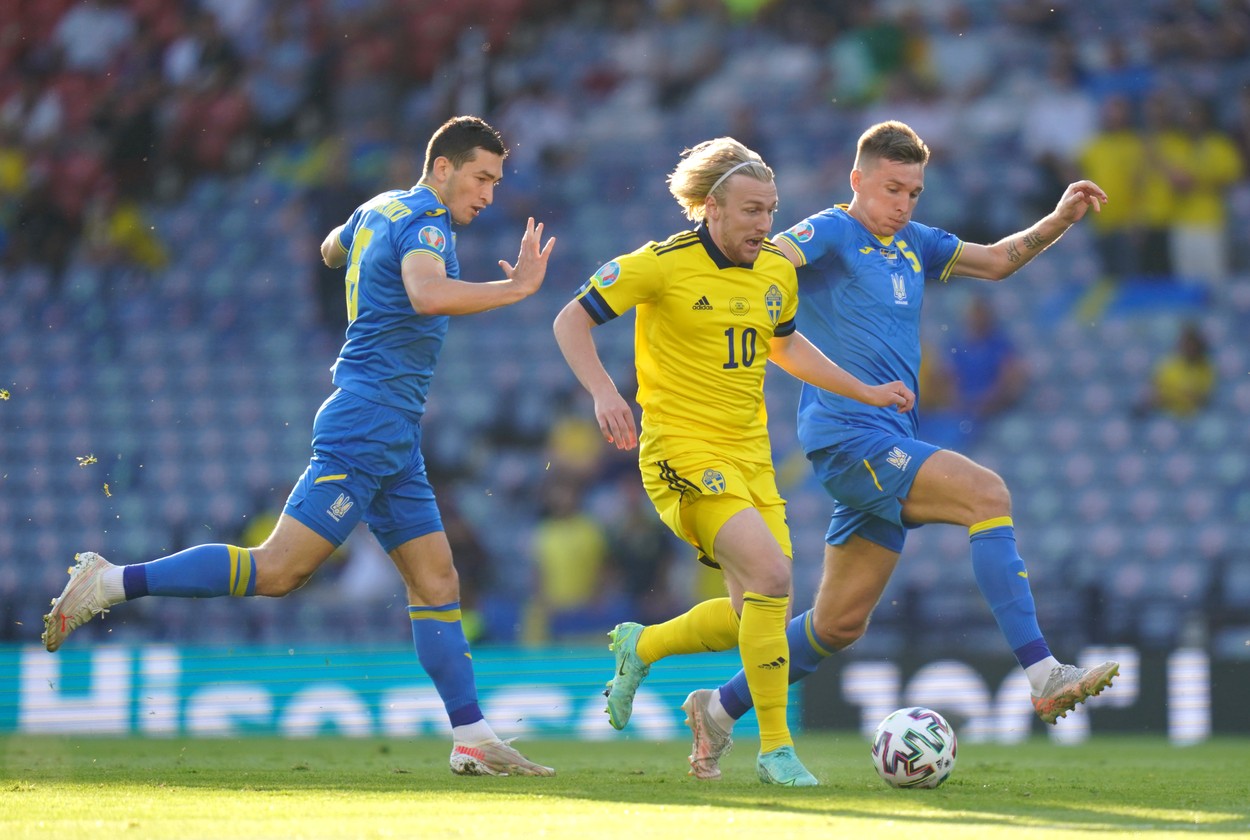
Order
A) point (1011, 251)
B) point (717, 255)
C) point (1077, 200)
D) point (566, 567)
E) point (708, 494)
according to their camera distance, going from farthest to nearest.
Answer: point (566, 567), point (1011, 251), point (1077, 200), point (717, 255), point (708, 494)

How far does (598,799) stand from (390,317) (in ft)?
6.05

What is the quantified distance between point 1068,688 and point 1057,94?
30.4 feet

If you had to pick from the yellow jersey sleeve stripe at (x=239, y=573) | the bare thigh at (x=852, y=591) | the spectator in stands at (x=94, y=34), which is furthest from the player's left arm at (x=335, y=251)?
the spectator in stands at (x=94, y=34)

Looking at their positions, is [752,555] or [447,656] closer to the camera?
[752,555]

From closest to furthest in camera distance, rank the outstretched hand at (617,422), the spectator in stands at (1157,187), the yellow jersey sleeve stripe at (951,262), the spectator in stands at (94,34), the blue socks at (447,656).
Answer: the outstretched hand at (617,422), the blue socks at (447,656), the yellow jersey sleeve stripe at (951,262), the spectator in stands at (1157,187), the spectator in stands at (94,34)

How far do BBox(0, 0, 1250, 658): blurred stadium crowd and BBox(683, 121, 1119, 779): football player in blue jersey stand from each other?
4962 mm

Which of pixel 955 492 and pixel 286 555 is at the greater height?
pixel 955 492

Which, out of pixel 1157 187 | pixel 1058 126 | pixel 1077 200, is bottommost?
pixel 1077 200

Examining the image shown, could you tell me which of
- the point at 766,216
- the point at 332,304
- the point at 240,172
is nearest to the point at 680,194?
the point at 766,216

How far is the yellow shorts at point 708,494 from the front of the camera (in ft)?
16.6

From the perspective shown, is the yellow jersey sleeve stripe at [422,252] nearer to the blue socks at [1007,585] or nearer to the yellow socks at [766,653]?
the yellow socks at [766,653]

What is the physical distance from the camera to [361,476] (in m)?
5.41

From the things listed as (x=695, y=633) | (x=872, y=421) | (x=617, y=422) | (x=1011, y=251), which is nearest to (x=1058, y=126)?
(x=1011, y=251)

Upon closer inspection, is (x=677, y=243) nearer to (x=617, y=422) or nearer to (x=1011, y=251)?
(x=617, y=422)
